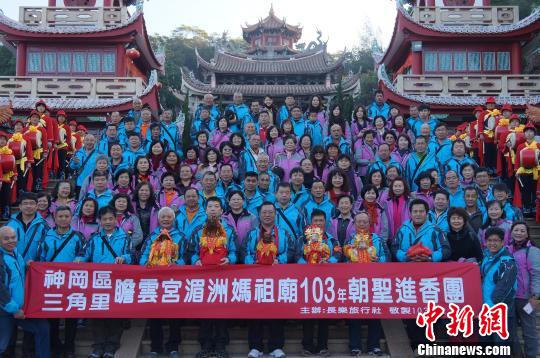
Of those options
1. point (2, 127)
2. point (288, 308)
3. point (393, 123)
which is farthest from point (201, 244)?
point (2, 127)

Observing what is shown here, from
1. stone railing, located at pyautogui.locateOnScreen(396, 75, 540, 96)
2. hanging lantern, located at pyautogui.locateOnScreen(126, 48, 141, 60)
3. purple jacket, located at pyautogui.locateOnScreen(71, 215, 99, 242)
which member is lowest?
purple jacket, located at pyautogui.locateOnScreen(71, 215, 99, 242)

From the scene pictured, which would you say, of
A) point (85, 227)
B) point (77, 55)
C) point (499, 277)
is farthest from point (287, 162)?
point (77, 55)

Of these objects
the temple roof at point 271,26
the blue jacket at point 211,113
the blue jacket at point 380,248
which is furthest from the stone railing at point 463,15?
the temple roof at point 271,26

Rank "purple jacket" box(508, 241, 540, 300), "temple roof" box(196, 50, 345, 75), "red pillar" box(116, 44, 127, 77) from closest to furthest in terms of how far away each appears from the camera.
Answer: "purple jacket" box(508, 241, 540, 300)
"red pillar" box(116, 44, 127, 77)
"temple roof" box(196, 50, 345, 75)

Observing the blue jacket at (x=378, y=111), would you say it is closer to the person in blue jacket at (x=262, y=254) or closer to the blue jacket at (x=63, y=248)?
the person in blue jacket at (x=262, y=254)

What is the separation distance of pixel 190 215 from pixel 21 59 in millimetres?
16972

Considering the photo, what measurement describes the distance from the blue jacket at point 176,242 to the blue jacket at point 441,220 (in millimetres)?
2910

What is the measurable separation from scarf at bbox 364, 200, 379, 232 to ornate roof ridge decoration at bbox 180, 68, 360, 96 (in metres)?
23.2

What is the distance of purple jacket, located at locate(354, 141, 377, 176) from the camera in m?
9.95

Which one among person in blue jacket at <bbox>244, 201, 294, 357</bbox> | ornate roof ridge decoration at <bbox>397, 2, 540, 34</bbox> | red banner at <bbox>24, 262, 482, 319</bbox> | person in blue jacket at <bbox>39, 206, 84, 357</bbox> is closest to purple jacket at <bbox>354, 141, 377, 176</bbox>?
person in blue jacket at <bbox>244, 201, 294, 357</bbox>

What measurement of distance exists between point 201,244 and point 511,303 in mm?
3325

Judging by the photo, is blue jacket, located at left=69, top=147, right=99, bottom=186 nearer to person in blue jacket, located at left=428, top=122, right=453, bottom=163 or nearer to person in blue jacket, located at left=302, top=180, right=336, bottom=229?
person in blue jacket, located at left=302, top=180, right=336, bottom=229

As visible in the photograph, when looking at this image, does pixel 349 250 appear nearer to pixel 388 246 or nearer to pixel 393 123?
pixel 388 246

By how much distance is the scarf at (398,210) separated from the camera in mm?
7383
